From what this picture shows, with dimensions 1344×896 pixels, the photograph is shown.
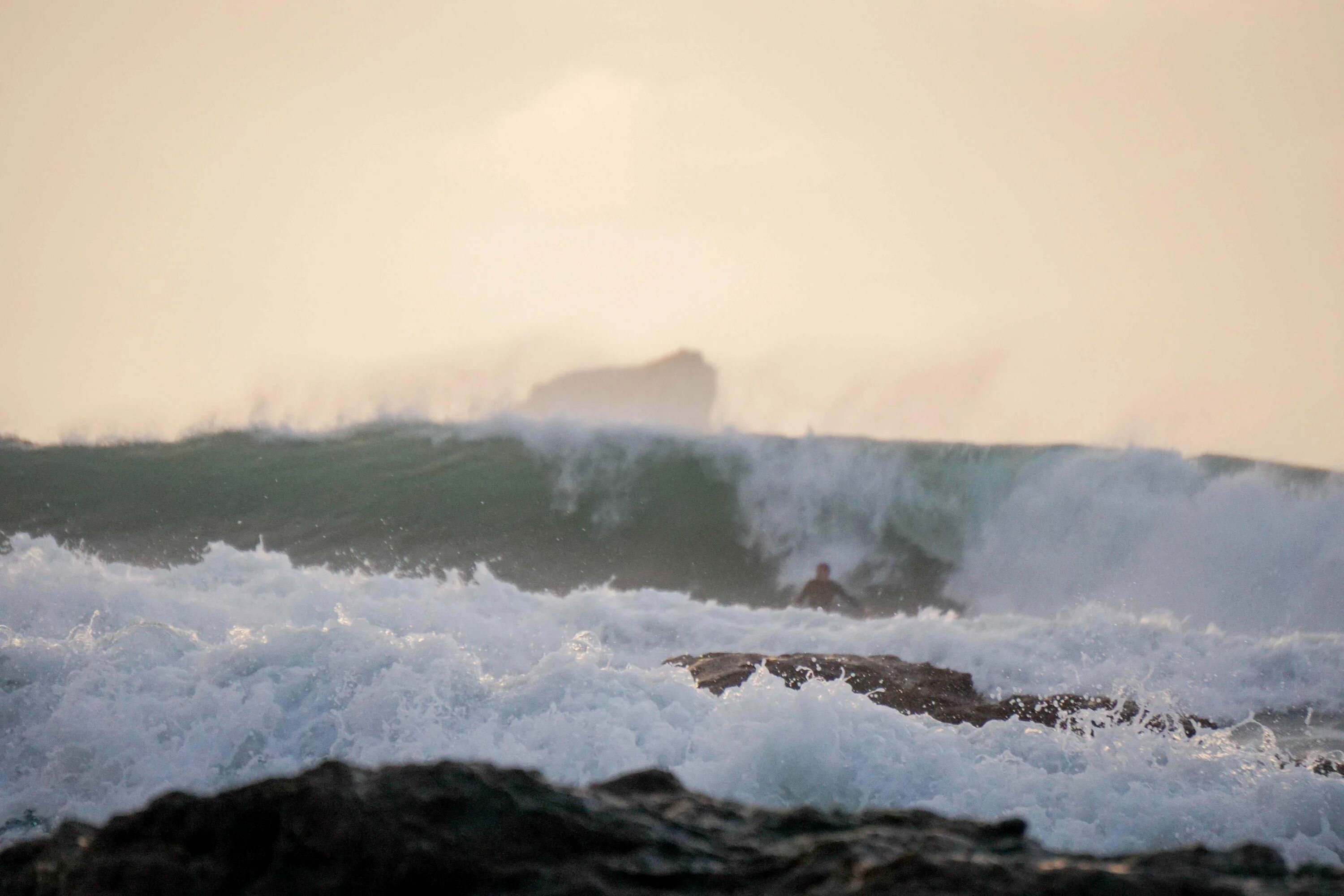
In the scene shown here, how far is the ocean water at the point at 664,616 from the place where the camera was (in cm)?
464

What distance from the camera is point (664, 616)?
10016 mm

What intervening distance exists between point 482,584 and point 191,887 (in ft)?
24.9

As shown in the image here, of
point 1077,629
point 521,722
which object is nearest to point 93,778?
point 521,722

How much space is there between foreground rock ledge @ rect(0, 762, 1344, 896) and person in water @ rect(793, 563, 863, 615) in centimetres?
1146

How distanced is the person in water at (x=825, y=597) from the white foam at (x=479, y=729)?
19.6 feet

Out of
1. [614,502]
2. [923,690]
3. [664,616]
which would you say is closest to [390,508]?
[614,502]

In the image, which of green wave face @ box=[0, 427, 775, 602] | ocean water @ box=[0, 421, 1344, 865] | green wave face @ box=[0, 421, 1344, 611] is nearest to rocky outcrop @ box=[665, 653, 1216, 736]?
ocean water @ box=[0, 421, 1344, 865]

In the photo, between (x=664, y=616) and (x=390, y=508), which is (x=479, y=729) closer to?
(x=664, y=616)

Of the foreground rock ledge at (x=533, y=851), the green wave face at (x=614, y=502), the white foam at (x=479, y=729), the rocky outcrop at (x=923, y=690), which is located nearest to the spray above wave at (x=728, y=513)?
the green wave face at (x=614, y=502)

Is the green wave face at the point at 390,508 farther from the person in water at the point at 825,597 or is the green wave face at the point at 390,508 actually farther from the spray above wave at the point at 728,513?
the person in water at the point at 825,597

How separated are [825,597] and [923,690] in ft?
22.1

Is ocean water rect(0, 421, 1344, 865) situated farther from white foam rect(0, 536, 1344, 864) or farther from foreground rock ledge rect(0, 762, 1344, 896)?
foreground rock ledge rect(0, 762, 1344, 896)

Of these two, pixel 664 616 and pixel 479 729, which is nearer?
pixel 479 729

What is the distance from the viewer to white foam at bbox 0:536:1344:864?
4.35 metres
